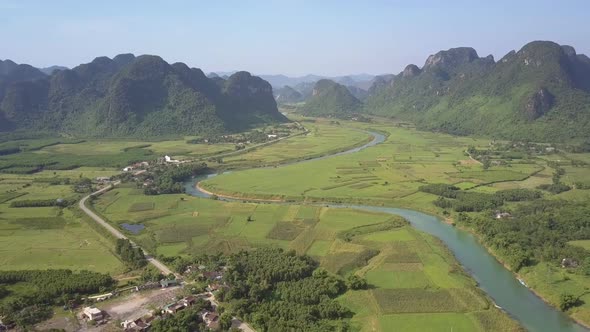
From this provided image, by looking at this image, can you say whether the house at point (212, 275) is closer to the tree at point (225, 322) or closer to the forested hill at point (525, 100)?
the tree at point (225, 322)

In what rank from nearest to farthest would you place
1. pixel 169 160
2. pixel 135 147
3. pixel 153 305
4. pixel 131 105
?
pixel 153 305
pixel 169 160
pixel 135 147
pixel 131 105

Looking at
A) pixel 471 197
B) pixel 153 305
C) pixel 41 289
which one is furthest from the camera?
pixel 471 197

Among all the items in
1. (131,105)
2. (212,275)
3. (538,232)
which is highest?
(131,105)

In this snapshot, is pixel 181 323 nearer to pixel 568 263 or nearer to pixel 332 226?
pixel 332 226

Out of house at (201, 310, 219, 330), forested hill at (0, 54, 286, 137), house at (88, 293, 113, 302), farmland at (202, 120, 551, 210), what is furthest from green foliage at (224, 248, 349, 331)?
forested hill at (0, 54, 286, 137)

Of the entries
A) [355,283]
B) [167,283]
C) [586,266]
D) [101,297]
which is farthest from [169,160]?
[586,266]

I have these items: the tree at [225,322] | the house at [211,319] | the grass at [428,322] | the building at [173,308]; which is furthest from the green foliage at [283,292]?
the building at [173,308]

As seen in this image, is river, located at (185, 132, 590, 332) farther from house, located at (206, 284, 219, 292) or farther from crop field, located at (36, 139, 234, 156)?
crop field, located at (36, 139, 234, 156)
